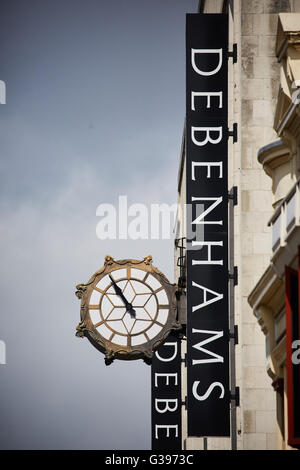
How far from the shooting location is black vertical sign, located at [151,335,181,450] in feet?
178

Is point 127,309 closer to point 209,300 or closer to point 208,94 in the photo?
point 209,300

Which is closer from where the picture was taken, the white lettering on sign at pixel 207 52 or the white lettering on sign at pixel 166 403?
the white lettering on sign at pixel 207 52

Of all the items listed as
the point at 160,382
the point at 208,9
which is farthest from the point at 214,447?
the point at 208,9

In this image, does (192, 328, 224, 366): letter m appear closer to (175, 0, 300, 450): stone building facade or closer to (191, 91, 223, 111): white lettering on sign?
(175, 0, 300, 450): stone building facade

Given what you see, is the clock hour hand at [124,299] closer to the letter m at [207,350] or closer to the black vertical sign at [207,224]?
the black vertical sign at [207,224]

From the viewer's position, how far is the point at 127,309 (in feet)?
128

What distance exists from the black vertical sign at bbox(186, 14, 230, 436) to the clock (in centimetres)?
345

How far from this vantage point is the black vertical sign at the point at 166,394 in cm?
5422

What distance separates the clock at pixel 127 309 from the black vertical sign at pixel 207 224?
11.3 ft

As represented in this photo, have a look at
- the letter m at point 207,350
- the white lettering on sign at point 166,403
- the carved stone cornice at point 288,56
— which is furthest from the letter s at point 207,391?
the white lettering on sign at point 166,403

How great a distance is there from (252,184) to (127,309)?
5.39m
